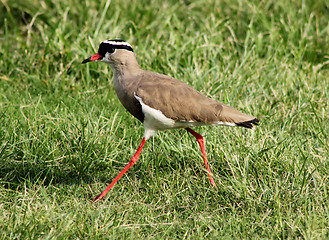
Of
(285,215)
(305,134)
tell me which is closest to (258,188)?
(285,215)

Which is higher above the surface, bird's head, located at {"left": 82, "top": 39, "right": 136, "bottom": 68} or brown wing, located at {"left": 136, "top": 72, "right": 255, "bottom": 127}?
Answer: bird's head, located at {"left": 82, "top": 39, "right": 136, "bottom": 68}

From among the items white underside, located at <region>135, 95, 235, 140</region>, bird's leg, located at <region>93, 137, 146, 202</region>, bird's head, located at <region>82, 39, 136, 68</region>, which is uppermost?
bird's head, located at <region>82, 39, 136, 68</region>

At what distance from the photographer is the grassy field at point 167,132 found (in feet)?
13.3

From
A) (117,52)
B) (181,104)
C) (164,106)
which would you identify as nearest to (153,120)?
(164,106)

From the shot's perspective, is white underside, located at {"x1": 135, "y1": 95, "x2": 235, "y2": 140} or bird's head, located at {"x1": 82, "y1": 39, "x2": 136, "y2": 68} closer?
white underside, located at {"x1": 135, "y1": 95, "x2": 235, "y2": 140}

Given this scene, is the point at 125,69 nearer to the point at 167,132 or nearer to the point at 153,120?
the point at 153,120

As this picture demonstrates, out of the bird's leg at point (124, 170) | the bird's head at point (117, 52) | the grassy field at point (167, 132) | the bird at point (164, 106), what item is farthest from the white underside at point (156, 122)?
the bird's head at point (117, 52)

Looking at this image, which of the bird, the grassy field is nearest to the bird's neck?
the bird

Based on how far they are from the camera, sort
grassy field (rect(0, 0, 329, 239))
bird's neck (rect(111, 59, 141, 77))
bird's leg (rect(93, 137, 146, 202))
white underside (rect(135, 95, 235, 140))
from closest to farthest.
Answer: grassy field (rect(0, 0, 329, 239)) < white underside (rect(135, 95, 235, 140)) < bird's leg (rect(93, 137, 146, 202)) < bird's neck (rect(111, 59, 141, 77))

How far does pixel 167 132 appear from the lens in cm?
526

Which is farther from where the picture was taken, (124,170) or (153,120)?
(124,170)

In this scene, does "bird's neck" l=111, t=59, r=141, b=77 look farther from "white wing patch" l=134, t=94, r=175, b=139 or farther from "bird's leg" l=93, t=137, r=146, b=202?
"bird's leg" l=93, t=137, r=146, b=202

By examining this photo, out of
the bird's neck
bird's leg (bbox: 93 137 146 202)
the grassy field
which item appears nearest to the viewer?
the grassy field

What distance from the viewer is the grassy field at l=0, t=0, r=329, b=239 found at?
4043 mm
